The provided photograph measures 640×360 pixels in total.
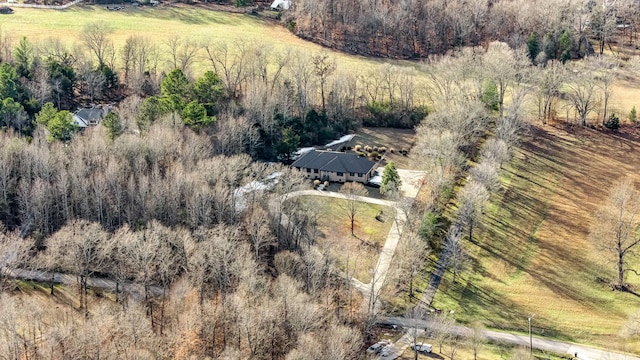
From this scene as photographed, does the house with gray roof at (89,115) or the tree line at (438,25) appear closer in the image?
the house with gray roof at (89,115)

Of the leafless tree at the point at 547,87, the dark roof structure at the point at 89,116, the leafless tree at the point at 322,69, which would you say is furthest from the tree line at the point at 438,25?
the dark roof structure at the point at 89,116

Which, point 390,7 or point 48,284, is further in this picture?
point 390,7

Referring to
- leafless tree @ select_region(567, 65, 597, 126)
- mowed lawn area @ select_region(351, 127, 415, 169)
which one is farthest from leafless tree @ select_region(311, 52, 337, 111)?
leafless tree @ select_region(567, 65, 597, 126)

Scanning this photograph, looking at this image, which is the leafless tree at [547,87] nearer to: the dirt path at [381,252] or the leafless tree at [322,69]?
the leafless tree at [322,69]

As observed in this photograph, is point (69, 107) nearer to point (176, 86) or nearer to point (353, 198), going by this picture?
point (176, 86)

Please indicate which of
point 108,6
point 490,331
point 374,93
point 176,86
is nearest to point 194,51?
point 176,86

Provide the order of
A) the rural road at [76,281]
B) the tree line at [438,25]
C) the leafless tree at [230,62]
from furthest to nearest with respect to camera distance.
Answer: the tree line at [438,25] < the leafless tree at [230,62] < the rural road at [76,281]

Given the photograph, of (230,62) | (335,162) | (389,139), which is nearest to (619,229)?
(335,162)
